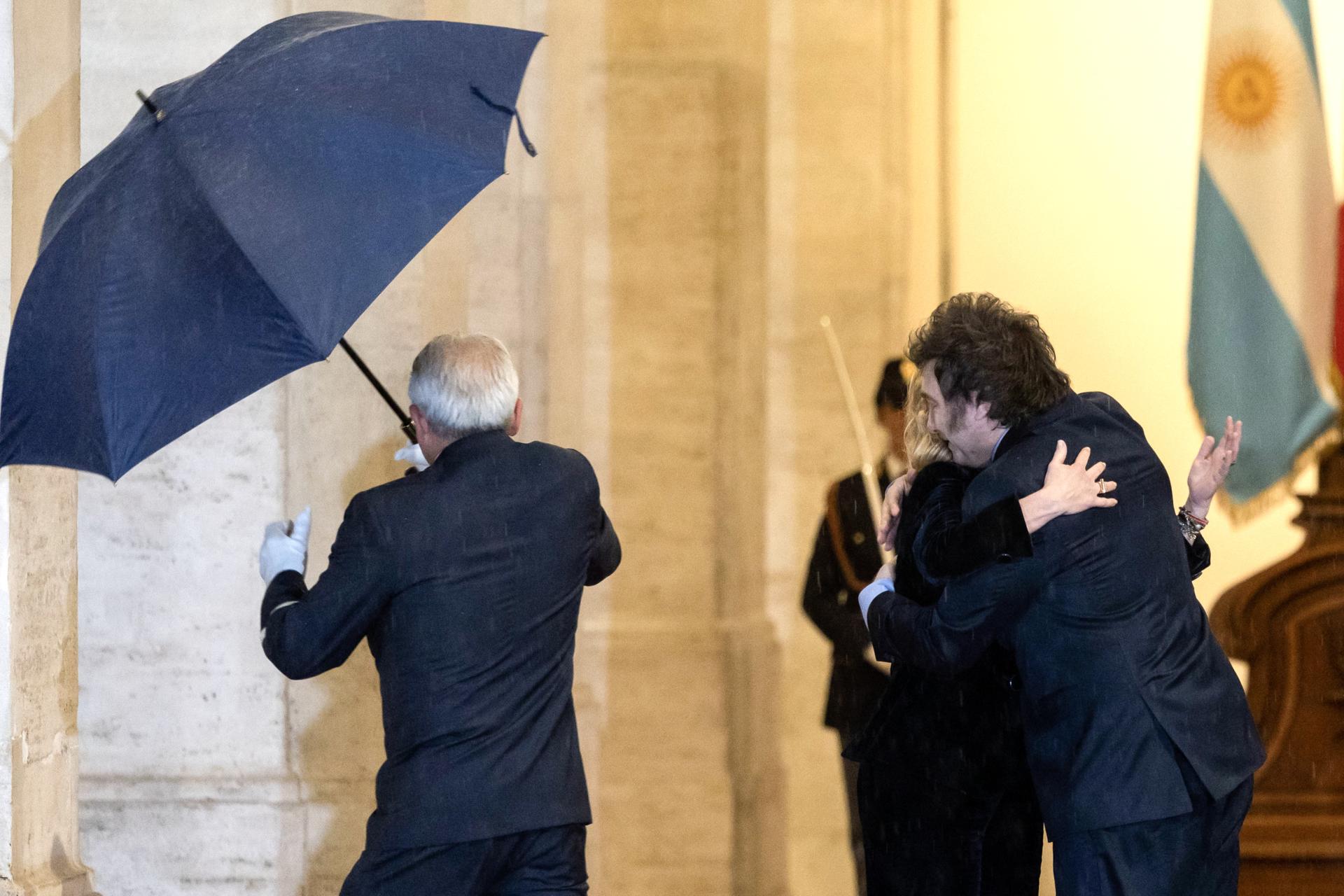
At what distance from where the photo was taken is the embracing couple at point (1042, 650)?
7.61 ft

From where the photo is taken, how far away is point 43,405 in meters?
2.37

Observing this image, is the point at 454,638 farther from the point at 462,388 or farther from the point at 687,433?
the point at 687,433

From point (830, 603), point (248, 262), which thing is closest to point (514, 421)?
point (248, 262)

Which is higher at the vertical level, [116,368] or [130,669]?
[116,368]

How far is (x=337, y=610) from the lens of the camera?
228 cm

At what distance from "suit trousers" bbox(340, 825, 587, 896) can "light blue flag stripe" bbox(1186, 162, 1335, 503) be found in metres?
3.26

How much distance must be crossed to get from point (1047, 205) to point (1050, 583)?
401cm

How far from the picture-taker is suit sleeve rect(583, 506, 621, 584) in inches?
100

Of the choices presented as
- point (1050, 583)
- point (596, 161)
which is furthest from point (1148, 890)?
point (596, 161)

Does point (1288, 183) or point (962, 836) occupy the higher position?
point (1288, 183)

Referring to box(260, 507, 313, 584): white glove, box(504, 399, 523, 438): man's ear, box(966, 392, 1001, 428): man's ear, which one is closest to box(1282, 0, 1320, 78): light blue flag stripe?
box(966, 392, 1001, 428): man's ear

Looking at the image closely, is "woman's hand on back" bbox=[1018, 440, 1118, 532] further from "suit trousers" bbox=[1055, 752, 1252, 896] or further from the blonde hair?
"suit trousers" bbox=[1055, 752, 1252, 896]

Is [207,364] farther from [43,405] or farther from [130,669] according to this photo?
[130,669]

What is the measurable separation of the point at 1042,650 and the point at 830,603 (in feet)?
6.54
